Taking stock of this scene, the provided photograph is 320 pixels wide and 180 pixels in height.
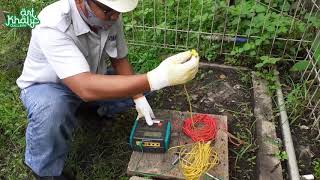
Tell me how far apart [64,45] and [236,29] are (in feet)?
6.26

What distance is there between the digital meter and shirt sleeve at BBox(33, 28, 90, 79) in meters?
0.63

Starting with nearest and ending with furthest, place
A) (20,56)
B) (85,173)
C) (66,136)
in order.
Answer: (66,136), (85,173), (20,56)

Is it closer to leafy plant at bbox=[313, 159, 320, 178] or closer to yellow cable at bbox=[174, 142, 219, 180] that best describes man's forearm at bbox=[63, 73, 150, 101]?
yellow cable at bbox=[174, 142, 219, 180]

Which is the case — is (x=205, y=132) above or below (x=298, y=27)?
below

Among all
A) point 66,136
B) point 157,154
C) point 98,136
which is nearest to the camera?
point 66,136

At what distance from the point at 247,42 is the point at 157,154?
60.3 inches

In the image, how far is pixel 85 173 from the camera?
2.63 m

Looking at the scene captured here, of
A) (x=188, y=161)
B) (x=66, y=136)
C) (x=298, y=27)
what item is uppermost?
(x=298, y=27)

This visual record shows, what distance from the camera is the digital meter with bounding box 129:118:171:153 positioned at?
2.37 metres

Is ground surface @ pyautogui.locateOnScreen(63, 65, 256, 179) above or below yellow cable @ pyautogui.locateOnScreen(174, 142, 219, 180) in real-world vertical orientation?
below

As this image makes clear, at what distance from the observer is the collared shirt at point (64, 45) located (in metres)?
2.01

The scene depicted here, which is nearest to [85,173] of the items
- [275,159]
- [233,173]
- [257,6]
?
[233,173]

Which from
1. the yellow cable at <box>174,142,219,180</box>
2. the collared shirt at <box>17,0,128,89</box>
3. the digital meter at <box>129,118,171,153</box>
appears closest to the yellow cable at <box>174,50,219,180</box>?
the yellow cable at <box>174,142,219,180</box>

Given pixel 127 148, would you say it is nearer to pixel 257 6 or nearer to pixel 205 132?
pixel 205 132
